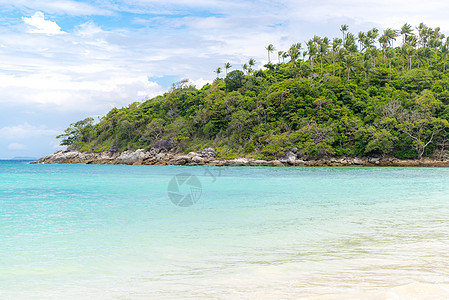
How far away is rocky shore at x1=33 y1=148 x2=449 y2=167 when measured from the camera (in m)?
49.8

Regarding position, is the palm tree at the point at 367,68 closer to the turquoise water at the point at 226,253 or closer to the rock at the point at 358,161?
the rock at the point at 358,161

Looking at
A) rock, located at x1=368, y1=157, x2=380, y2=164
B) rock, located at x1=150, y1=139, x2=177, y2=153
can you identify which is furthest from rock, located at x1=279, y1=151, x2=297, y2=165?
rock, located at x1=150, y1=139, x2=177, y2=153

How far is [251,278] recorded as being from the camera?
450cm

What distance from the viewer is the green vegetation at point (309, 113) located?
168 feet

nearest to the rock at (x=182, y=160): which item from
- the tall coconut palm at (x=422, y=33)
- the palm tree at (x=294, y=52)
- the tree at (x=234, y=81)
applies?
the tree at (x=234, y=81)

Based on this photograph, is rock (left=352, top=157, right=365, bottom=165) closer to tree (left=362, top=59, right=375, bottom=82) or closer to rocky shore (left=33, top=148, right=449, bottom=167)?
rocky shore (left=33, top=148, right=449, bottom=167)

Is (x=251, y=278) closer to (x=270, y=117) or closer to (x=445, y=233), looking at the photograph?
(x=445, y=233)

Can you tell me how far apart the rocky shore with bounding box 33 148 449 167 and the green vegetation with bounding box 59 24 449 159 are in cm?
145

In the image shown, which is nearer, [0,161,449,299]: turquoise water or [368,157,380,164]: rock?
[0,161,449,299]: turquoise water

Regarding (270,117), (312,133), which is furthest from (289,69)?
(312,133)

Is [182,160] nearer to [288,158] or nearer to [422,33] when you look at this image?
[288,158]

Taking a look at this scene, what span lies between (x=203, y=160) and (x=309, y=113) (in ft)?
69.0

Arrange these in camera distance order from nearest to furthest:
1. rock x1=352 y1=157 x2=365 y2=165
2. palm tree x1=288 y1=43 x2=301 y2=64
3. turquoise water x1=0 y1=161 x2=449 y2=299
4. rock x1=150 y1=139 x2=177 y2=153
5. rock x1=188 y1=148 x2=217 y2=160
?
turquoise water x1=0 y1=161 x2=449 y2=299 → rock x1=352 y1=157 x2=365 y2=165 → rock x1=188 y1=148 x2=217 y2=160 → rock x1=150 y1=139 x2=177 y2=153 → palm tree x1=288 y1=43 x2=301 y2=64

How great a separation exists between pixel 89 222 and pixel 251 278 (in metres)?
6.53
